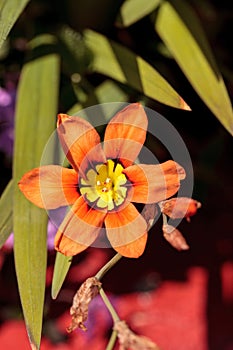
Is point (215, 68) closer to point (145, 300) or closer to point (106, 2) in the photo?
point (106, 2)

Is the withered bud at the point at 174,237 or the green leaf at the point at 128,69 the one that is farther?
the green leaf at the point at 128,69

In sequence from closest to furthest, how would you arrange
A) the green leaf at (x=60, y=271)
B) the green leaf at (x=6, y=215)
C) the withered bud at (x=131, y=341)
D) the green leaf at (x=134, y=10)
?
the withered bud at (x=131, y=341), the green leaf at (x=60, y=271), the green leaf at (x=6, y=215), the green leaf at (x=134, y=10)

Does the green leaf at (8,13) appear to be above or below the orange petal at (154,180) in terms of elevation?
above

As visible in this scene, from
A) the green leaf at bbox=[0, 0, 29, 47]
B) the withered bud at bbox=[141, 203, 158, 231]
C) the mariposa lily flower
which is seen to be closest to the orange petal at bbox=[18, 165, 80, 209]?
the mariposa lily flower

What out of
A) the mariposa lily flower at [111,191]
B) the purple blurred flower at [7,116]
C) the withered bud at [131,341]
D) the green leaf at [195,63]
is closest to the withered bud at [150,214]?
the mariposa lily flower at [111,191]

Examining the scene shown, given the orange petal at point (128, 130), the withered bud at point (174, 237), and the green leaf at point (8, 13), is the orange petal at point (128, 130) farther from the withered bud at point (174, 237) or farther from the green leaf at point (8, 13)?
the green leaf at point (8, 13)

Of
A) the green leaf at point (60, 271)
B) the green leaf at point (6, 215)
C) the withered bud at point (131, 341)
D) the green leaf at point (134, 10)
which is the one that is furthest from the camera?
the green leaf at point (134, 10)

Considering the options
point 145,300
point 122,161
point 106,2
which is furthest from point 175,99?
point 145,300

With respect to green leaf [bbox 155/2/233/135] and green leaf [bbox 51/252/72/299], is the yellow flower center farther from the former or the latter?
green leaf [bbox 155/2/233/135]
